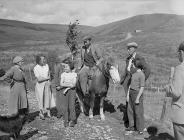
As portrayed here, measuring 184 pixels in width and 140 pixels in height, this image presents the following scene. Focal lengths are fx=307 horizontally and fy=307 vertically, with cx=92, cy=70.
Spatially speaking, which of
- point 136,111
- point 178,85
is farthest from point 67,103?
point 178,85

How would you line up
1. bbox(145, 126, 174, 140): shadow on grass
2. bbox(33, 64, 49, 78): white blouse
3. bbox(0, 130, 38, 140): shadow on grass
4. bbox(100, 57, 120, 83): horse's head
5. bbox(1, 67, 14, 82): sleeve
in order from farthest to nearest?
bbox(33, 64, 49, 78): white blouse
bbox(100, 57, 120, 83): horse's head
bbox(145, 126, 174, 140): shadow on grass
bbox(1, 67, 14, 82): sleeve
bbox(0, 130, 38, 140): shadow on grass

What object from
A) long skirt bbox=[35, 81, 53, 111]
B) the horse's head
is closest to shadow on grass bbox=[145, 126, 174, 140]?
the horse's head

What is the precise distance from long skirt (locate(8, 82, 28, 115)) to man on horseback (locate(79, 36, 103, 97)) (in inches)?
95.5

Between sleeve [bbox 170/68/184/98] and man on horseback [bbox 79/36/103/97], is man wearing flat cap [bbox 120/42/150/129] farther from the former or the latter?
sleeve [bbox 170/68/184/98]

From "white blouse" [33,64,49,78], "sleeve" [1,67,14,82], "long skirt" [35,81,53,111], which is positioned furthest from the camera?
"long skirt" [35,81,53,111]

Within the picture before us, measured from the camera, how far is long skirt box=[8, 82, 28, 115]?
8531 millimetres

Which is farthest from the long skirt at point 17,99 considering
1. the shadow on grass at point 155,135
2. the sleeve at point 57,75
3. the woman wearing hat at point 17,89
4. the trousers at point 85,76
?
the shadow on grass at point 155,135

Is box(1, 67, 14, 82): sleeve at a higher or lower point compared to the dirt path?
higher

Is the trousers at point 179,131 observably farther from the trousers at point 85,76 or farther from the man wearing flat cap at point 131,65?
the trousers at point 85,76

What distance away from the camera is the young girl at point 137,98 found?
8531 millimetres

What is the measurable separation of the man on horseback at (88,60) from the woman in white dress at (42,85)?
3.81 ft

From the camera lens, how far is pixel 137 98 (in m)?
8.53

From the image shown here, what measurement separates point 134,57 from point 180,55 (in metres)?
4.06

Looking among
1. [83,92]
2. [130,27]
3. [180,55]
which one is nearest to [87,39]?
[83,92]
